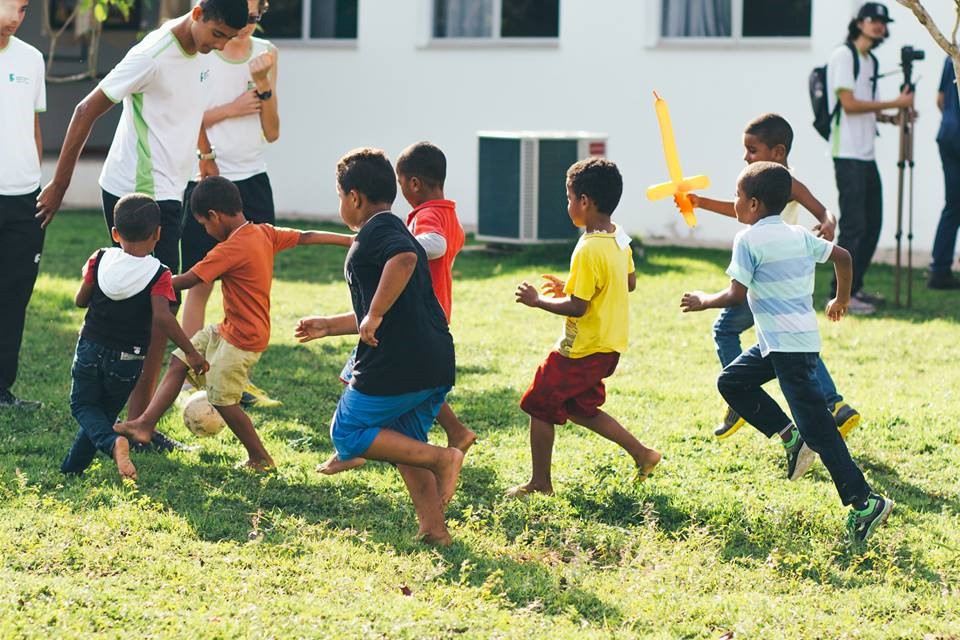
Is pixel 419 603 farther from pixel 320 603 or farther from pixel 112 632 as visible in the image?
pixel 112 632

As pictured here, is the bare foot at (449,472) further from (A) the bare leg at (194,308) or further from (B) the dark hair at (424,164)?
(A) the bare leg at (194,308)

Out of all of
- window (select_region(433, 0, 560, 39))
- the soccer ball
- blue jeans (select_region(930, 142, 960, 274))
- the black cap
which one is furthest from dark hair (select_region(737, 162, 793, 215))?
window (select_region(433, 0, 560, 39))

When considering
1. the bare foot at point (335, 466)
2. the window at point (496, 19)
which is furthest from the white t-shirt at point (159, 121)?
the window at point (496, 19)

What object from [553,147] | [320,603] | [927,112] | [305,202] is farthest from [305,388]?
[305,202]

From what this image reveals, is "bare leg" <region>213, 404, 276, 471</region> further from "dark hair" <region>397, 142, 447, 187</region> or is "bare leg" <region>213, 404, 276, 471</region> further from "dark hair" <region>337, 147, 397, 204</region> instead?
"dark hair" <region>337, 147, 397, 204</region>

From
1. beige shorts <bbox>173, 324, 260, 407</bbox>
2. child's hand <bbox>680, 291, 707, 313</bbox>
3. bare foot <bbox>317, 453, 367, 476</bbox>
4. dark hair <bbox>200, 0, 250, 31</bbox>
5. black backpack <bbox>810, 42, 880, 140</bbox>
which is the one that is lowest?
bare foot <bbox>317, 453, 367, 476</bbox>

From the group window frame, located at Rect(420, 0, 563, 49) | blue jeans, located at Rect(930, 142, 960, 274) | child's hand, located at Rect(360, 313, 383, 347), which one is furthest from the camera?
window frame, located at Rect(420, 0, 563, 49)

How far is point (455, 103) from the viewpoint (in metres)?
16.6

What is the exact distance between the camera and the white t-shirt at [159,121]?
671 centimetres

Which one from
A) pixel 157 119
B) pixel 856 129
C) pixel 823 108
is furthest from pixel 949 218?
pixel 157 119

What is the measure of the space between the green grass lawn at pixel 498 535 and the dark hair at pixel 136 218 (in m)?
1.00

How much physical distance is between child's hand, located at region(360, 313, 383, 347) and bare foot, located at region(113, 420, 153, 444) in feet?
5.46

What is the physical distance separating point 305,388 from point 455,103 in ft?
29.5

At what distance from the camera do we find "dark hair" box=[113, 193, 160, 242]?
6070 mm
